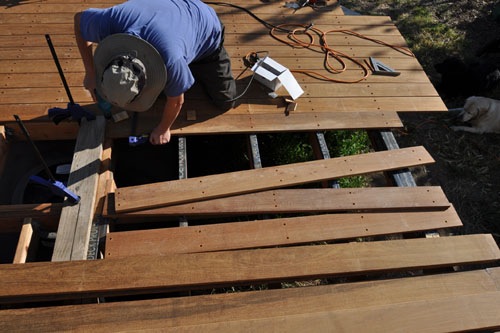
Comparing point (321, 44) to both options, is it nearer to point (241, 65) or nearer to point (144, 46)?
point (241, 65)

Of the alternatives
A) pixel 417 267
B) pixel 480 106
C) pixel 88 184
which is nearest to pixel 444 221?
pixel 417 267

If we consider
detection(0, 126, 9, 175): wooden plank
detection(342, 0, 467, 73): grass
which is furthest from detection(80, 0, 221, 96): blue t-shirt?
→ detection(342, 0, 467, 73): grass

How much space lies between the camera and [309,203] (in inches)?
117

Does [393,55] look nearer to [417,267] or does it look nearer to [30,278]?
[417,267]

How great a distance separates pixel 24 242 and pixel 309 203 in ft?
6.90

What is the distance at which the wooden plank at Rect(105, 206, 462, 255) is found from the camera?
2.62 meters

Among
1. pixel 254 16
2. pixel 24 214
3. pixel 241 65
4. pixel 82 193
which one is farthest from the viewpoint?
pixel 254 16

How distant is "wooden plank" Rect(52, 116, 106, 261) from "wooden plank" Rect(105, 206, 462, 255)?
0.21 metres

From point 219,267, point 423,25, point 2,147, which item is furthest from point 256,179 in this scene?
point 423,25

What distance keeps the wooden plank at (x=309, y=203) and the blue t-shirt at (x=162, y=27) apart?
0.90 meters

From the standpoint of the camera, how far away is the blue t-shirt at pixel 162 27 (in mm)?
2361

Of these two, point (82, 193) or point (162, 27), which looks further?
point (82, 193)

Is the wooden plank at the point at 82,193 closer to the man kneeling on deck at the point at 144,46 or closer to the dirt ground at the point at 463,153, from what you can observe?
the man kneeling on deck at the point at 144,46

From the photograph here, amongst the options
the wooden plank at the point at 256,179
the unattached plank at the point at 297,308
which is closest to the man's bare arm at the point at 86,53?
the wooden plank at the point at 256,179
